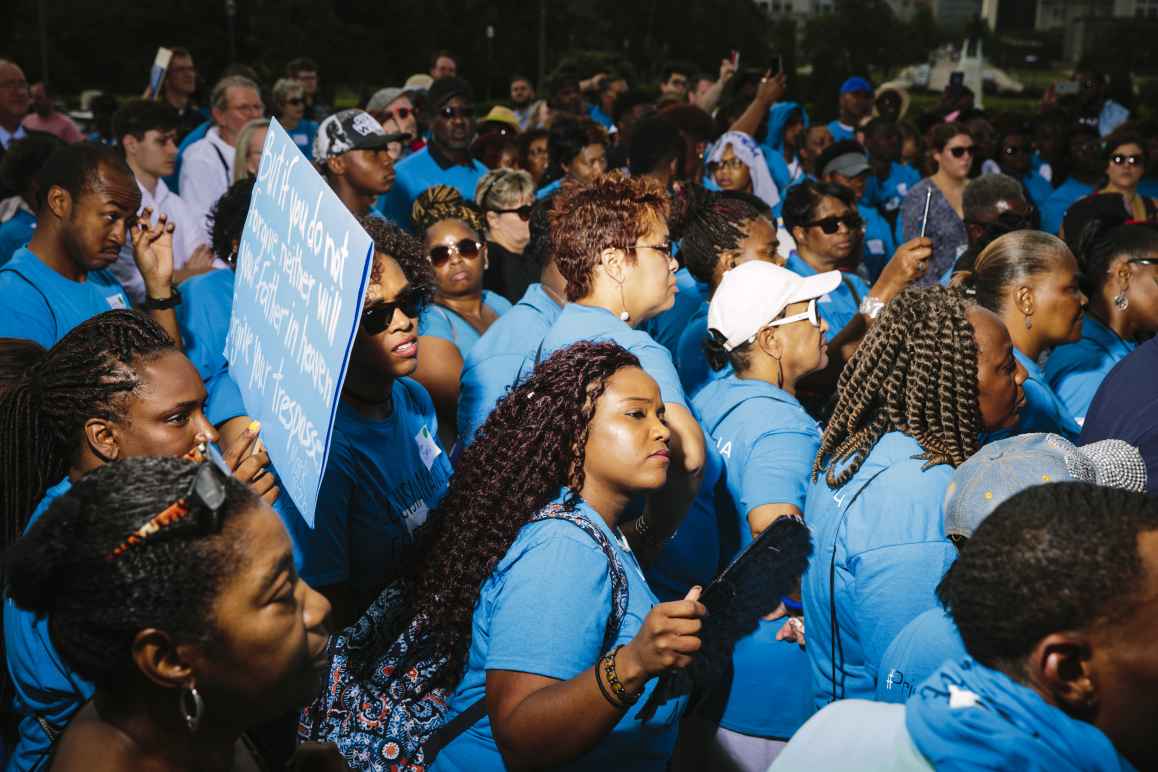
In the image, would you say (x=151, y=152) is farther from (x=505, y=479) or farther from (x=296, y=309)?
(x=505, y=479)

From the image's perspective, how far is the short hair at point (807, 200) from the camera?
6.24m

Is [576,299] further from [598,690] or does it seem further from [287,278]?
[598,690]

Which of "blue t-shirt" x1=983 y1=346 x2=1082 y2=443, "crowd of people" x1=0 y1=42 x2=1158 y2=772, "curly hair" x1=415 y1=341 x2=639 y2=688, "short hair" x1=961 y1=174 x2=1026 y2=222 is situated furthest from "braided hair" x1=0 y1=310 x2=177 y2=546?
"short hair" x1=961 y1=174 x2=1026 y2=222

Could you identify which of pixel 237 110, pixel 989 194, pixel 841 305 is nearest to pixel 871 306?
pixel 841 305

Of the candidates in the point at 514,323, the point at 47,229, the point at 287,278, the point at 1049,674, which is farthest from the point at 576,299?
the point at 1049,674

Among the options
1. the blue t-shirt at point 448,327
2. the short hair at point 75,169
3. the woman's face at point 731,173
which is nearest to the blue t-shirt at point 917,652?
the blue t-shirt at point 448,327

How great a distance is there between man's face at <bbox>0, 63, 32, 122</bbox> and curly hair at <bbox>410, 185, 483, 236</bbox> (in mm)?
5080

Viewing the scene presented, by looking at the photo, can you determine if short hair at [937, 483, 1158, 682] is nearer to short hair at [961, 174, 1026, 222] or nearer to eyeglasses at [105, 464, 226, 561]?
eyeglasses at [105, 464, 226, 561]

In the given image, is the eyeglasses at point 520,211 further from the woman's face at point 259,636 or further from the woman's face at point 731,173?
the woman's face at point 259,636

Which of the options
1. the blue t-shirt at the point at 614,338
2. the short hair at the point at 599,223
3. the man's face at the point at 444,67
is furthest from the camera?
the man's face at the point at 444,67

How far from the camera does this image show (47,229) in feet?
14.8

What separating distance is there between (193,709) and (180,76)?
9.65 metres

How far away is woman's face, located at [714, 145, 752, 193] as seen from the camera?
8422mm

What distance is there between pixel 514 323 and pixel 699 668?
2.15m
